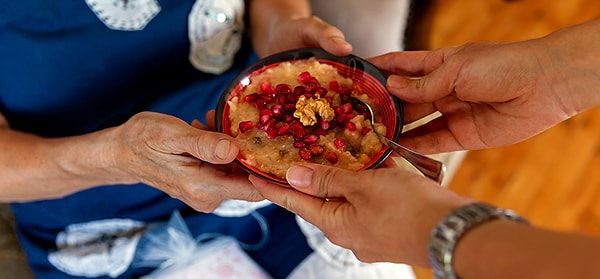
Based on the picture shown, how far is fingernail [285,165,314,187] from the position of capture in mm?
965

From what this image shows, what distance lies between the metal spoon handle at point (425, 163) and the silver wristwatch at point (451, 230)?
0.63 ft

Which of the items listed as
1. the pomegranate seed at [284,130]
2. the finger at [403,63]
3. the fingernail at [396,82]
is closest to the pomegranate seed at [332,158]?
the pomegranate seed at [284,130]

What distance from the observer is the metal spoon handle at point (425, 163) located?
963 millimetres

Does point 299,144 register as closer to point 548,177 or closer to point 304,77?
point 304,77

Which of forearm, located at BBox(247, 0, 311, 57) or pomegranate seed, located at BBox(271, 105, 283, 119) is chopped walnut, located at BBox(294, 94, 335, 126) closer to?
pomegranate seed, located at BBox(271, 105, 283, 119)

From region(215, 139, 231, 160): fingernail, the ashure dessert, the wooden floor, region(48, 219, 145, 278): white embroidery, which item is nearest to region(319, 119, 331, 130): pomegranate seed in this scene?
the ashure dessert

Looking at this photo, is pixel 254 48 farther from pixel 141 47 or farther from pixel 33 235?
pixel 33 235

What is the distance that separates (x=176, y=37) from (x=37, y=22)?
328 mm

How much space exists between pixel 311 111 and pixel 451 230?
0.43 m

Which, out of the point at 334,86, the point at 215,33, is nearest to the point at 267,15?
the point at 215,33

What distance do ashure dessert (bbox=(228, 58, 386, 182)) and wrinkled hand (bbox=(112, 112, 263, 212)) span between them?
0.08m

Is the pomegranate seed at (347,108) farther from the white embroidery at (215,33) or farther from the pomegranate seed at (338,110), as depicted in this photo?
the white embroidery at (215,33)

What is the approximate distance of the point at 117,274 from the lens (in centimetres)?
141

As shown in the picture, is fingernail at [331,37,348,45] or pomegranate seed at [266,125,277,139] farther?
fingernail at [331,37,348,45]
